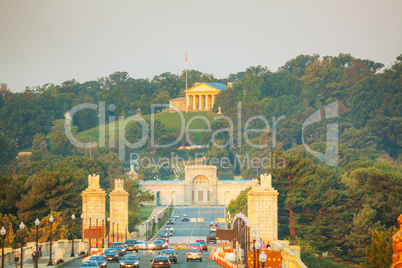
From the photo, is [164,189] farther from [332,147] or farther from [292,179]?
[292,179]

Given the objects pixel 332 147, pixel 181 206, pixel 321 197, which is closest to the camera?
pixel 321 197

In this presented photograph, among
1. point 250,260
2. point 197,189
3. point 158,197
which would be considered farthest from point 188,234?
point 250,260

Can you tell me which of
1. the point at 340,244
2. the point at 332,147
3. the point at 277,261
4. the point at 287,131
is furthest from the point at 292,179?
the point at 287,131

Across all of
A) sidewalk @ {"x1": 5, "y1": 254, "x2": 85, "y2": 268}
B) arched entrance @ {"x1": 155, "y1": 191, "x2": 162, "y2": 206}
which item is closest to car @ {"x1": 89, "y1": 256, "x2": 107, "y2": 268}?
sidewalk @ {"x1": 5, "y1": 254, "x2": 85, "y2": 268}

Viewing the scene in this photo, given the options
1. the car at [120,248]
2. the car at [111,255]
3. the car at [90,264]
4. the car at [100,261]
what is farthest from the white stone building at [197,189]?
the car at [90,264]

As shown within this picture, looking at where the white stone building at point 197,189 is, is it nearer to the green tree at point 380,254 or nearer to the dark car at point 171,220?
the dark car at point 171,220
